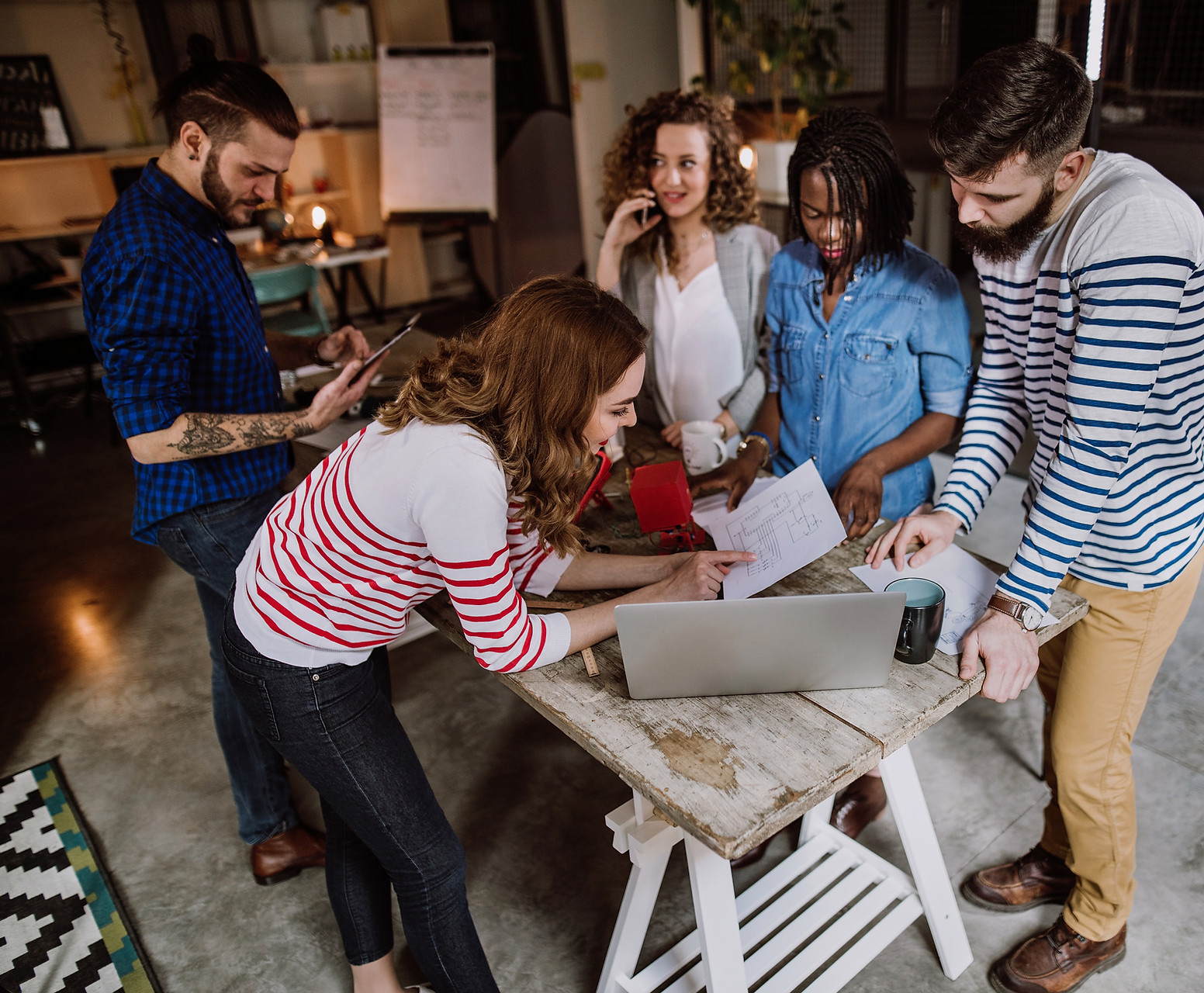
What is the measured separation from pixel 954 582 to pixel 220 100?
60.3 inches

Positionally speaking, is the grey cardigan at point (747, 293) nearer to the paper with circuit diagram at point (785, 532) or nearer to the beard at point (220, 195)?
the paper with circuit diagram at point (785, 532)

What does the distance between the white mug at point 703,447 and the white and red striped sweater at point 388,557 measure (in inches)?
22.9

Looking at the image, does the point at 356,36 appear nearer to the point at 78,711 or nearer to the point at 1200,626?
the point at 78,711

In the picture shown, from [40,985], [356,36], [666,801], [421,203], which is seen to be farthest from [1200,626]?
[356,36]

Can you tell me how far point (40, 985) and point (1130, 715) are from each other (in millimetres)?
2197

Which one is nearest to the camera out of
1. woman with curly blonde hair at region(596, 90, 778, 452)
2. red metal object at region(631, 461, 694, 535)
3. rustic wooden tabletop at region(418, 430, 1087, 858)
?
rustic wooden tabletop at region(418, 430, 1087, 858)

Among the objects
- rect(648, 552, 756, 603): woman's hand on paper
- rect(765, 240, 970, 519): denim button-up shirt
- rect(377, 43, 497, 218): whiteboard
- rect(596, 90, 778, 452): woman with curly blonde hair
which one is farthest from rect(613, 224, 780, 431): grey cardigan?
rect(377, 43, 497, 218): whiteboard

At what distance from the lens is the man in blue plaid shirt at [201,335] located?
1568mm

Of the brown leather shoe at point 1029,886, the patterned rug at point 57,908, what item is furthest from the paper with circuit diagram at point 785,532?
the patterned rug at point 57,908

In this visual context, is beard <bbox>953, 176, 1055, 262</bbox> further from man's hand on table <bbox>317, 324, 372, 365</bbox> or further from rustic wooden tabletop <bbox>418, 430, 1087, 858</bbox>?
man's hand on table <bbox>317, 324, 372, 365</bbox>

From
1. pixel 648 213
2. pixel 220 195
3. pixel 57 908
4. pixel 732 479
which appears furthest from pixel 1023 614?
pixel 57 908

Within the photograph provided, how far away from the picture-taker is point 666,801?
3.51 feet

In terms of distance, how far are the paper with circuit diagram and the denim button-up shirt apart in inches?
16.8

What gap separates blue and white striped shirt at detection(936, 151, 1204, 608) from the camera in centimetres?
116
